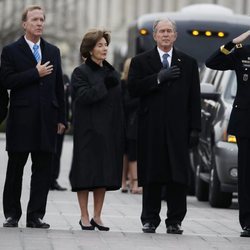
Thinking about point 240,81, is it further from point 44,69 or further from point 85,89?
point 44,69

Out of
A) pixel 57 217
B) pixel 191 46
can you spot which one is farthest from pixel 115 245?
pixel 191 46

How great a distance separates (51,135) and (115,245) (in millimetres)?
1852

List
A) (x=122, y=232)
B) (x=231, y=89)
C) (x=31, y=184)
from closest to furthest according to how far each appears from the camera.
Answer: (x=122, y=232) → (x=31, y=184) → (x=231, y=89)

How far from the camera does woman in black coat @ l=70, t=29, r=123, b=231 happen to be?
12.2 metres

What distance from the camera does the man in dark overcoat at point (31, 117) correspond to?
39.9 ft

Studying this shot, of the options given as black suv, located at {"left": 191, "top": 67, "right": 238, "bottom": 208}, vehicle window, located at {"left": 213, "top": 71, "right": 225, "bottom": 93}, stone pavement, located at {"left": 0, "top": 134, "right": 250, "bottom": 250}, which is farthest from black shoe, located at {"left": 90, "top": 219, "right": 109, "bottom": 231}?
vehicle window, located at {"left": 213, "top": 71, "right": 225, "bottom": 93}

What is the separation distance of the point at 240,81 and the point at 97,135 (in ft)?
4.22

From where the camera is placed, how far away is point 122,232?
1191 cm

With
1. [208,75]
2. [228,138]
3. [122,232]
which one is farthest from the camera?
[208,75]

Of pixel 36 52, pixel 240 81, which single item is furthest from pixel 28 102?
pixel 240 81

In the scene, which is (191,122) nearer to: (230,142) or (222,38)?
(230,142)

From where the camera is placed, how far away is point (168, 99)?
1226 centimetres

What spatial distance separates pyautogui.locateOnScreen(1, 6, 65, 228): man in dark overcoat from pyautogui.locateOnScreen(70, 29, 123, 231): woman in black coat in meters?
0.22

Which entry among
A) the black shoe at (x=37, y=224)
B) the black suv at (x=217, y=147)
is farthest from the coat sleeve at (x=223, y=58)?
the black suv at (x=217, y=147)
